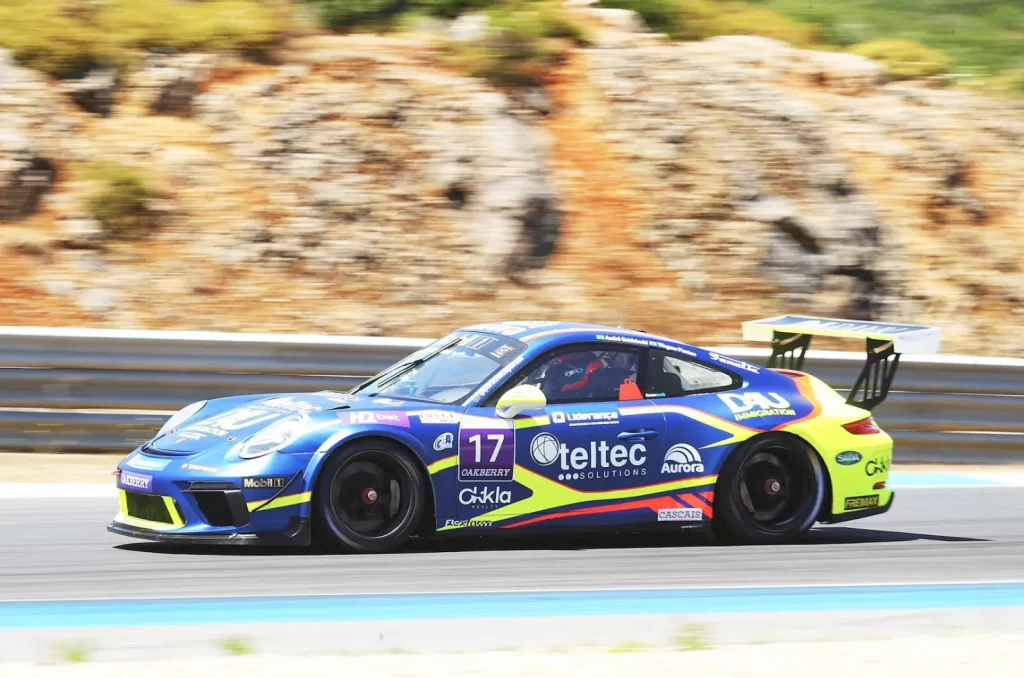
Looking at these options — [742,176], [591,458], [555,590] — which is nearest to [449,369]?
[591,458]

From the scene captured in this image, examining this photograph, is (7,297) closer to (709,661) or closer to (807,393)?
(807,393)

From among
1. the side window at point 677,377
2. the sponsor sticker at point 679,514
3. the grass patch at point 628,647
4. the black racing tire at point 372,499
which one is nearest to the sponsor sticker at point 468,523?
the black racing tire at point 372,499

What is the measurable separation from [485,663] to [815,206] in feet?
37.9

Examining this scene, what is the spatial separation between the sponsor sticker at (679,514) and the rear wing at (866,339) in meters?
1.48

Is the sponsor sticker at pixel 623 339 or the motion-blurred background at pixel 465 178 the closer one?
the sponsor sticker at pixel 623 339

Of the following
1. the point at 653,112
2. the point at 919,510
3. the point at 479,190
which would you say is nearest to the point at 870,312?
the point at 653,112

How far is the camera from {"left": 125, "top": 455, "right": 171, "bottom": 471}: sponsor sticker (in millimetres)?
6930

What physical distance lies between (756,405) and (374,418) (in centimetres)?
225

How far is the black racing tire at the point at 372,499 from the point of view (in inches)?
274

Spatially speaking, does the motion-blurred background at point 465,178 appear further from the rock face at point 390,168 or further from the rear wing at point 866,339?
the rear wing at point 866,339

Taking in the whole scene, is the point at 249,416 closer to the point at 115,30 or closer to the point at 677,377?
the point at 677,377

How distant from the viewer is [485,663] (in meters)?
5.13

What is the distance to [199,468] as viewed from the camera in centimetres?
679

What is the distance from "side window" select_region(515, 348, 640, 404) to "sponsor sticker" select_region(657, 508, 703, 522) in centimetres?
64
